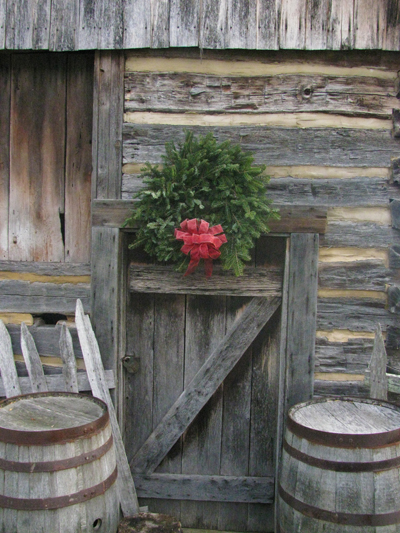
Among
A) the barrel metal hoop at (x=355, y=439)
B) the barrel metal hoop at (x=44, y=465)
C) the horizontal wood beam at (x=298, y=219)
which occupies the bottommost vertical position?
the barrel metal hoop at (x=44, y=465)

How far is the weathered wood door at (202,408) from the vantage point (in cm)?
375

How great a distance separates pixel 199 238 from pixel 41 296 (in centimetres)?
133

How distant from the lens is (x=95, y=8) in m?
3.46

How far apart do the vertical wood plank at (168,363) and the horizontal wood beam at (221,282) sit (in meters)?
0.20

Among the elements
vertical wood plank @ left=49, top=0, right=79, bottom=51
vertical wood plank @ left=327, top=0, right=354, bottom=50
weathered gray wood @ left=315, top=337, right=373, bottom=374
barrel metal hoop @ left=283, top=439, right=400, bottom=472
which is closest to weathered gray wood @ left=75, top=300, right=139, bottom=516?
barrel metal hoop @ left=283, top=439, right=400, bottom=472

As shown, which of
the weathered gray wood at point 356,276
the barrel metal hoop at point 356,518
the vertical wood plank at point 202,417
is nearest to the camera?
the barrel metal hoop at point 356,518

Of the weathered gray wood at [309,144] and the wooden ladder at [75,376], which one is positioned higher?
the weathered gray wood at [309,144]

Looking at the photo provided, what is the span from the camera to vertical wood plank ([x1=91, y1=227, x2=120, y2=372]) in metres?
3.51

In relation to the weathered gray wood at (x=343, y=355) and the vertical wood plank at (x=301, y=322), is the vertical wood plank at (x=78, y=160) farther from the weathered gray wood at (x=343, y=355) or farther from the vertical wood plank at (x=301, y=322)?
the weathered gray wood at (x=343, y=355)

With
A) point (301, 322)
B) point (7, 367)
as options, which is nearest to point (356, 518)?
point (301, 322)

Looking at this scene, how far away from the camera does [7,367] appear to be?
3.53 m

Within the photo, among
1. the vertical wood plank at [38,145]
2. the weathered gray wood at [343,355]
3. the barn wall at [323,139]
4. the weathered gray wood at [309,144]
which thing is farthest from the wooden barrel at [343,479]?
the vertical wood plank at [38,145]

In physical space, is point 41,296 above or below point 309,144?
below

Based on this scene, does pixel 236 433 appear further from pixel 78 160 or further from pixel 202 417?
pixel 78 160
